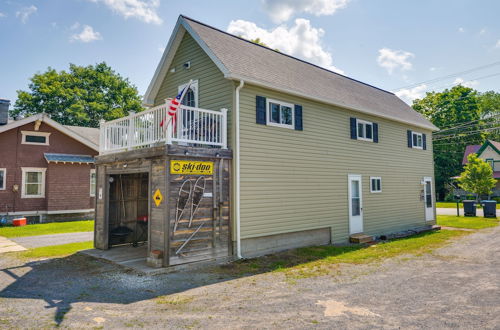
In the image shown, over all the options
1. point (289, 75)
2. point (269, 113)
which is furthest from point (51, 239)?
point (289, 75)

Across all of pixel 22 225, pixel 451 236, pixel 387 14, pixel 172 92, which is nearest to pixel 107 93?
pixel 22 225

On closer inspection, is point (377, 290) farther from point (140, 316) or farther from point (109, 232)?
point (109, 232)

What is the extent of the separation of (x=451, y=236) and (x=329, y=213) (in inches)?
238

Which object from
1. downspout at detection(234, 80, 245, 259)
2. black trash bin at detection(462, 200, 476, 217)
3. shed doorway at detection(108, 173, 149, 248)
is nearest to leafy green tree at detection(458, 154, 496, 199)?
black trash bin at detection(462, 200, 476, 217)

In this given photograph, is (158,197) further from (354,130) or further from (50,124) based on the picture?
(50,124)

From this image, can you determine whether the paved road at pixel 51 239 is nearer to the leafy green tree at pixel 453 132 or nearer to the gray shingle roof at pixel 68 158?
the gray shingle roof at pixel 68 158

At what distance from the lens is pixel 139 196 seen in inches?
436

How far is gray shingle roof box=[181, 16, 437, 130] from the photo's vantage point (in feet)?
31.6

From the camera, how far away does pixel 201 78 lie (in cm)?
1030

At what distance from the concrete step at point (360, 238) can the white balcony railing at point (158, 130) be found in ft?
21.4

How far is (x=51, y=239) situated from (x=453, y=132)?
47200 millimetres

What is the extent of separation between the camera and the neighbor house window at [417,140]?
1664 centimetres

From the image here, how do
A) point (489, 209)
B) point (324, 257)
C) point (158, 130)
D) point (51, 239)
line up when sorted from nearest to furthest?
point (158, 130) → point (324, 257) → point (51, 239) → point (489, 209)

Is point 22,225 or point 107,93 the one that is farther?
point 107,93
